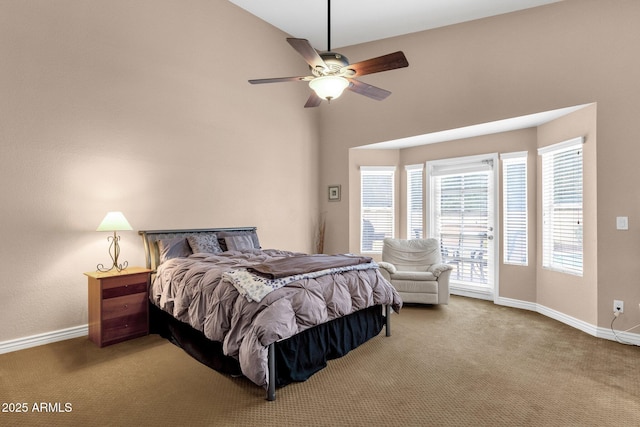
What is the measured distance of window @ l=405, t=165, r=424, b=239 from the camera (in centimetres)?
556

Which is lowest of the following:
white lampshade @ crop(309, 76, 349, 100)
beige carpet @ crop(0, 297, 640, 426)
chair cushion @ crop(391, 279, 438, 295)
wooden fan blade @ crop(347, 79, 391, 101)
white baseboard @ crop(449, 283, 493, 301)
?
beige carpet @ crop(0, 297, 640, 426)

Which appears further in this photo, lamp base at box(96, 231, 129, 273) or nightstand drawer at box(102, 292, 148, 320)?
lamp base at box(96, 231, 129, 273)

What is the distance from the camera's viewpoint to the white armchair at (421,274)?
14.4 feet

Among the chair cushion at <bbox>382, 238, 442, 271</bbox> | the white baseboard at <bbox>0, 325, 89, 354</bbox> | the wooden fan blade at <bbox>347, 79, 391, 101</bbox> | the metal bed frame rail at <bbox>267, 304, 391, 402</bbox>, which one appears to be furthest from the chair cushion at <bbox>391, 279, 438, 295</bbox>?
the white baseboard at <bbox>0, 325, 89, 354</bbox>

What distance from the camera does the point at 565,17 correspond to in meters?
3.67

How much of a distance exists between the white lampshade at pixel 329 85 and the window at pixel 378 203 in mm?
3044

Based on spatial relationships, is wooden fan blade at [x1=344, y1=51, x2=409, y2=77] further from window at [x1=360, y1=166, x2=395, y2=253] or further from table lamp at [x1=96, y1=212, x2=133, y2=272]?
window at [x1=360, y1=166, x2=395, y2=253]

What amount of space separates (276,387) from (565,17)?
4696 millimetres

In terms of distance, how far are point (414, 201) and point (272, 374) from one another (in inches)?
161

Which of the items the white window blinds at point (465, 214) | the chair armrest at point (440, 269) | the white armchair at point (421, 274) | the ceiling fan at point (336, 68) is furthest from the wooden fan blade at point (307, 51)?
the white window blinds at point (465, 214)

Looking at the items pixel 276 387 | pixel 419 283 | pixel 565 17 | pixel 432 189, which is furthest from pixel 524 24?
pixel 276 387

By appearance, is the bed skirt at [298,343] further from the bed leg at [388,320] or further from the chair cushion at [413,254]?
the chair cushion at [413,254]

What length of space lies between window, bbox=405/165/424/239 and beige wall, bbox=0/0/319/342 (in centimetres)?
218

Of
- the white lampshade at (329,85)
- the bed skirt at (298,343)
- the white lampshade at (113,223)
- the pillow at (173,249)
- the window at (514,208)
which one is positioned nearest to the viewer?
the bed skirt at (298,343)
